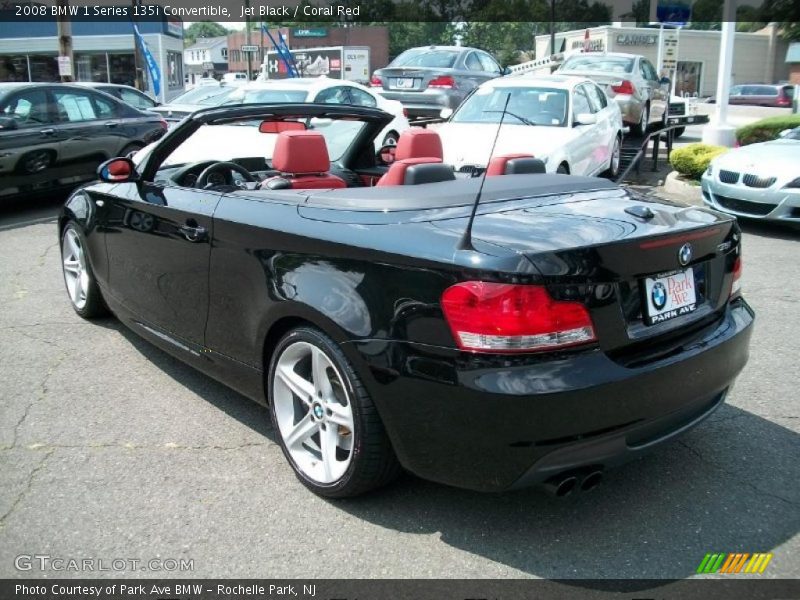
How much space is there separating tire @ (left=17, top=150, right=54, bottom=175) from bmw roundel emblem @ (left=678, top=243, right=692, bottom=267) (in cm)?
898

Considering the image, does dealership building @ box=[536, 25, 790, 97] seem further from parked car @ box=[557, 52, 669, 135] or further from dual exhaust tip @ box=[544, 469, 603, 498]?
dual exhaust tip @ box=[544, 469, 603, 498]

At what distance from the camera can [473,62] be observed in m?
16.2

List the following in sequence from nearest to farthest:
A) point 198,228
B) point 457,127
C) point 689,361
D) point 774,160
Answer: point 689,361
point 198,228
point 774,160
point 457,127

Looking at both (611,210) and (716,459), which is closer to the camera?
(611,210)

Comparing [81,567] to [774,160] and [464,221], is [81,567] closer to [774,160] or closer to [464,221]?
[464,221]

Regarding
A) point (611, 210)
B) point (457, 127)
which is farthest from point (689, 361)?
point (457, 127)

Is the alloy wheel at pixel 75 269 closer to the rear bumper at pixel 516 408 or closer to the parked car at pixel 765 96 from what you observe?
the rear bumper at pixel 516 408

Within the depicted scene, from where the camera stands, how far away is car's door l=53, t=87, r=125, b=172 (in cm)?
1033

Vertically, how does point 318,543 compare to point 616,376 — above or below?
below

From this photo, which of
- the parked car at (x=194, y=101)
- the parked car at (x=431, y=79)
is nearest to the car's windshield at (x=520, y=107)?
the parked car at (x=194, y=101)

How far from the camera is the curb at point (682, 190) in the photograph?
1048 centimetres

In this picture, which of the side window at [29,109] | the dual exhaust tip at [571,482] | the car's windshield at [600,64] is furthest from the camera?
the car's windshield at [600,64]

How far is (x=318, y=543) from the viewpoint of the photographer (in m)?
2.82

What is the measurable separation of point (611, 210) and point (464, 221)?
0.66m
